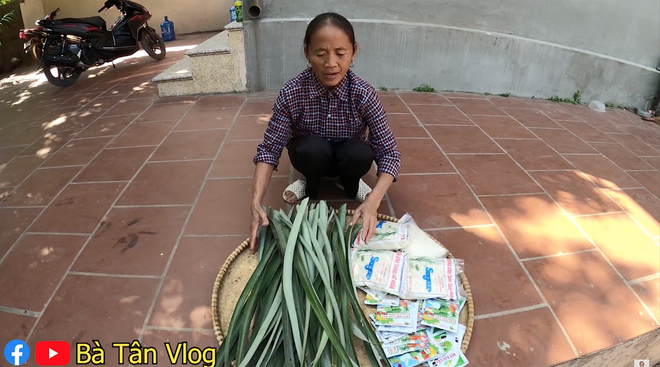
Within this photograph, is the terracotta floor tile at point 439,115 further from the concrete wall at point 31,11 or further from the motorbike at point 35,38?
the concrete wall at point 31,11

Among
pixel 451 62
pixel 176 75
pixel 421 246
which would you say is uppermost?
pixel 451 62

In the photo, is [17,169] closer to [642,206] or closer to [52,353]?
[52,353]

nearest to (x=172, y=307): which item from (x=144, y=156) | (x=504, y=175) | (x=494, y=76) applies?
(x=144, y=156)

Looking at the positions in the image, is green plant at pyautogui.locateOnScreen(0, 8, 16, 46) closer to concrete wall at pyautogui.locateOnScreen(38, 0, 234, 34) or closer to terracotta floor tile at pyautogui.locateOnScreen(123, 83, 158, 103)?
concrete wall at pyautogui.locateOnScreen(38, 0, 234, 34)

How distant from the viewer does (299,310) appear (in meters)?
1.21

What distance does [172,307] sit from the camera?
145cm

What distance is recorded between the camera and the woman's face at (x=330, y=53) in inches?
54.5

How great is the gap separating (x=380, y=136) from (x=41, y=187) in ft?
6.65

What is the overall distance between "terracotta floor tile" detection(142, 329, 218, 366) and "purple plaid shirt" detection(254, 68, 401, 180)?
714mm

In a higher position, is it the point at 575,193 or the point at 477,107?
the point at 477,107

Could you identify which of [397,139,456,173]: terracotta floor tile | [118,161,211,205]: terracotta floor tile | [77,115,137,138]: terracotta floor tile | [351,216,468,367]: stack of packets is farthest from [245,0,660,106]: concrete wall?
[351,216,468,367]: stack of packets

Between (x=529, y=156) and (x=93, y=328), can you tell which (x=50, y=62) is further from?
(x=529, y=156)

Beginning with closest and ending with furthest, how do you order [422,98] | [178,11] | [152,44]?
[422,98] → [152,44] → [178,11]

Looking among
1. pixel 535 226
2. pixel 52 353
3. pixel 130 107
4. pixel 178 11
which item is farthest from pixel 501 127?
pixel 178 11
